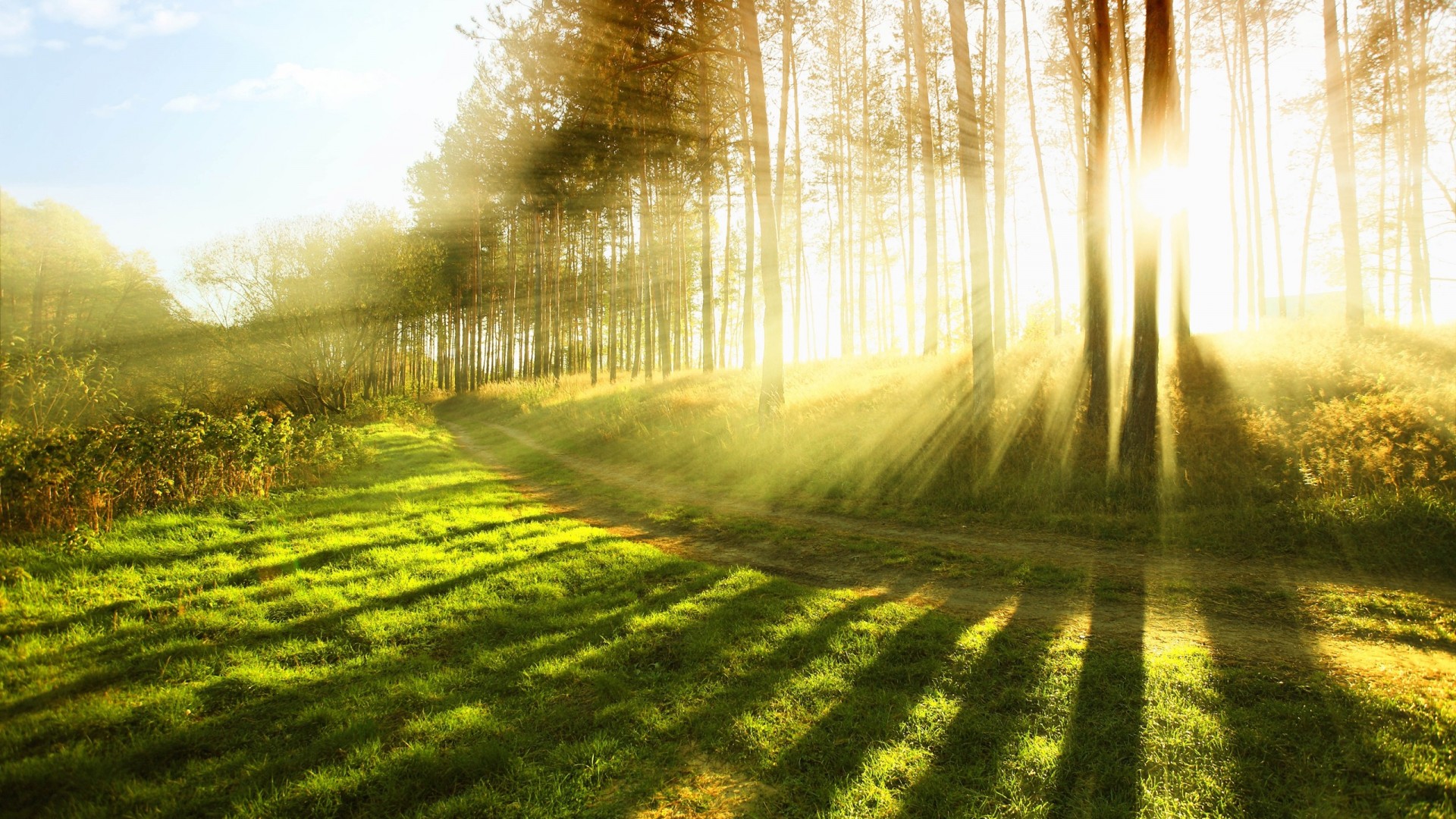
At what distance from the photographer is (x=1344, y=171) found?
46.2 feet

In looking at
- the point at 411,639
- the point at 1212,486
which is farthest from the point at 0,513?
the point at 1212,486

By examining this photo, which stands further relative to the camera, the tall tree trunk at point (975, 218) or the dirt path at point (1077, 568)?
the tall tree trunk at point (975, 218)

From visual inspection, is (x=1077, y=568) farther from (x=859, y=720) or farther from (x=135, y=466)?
(x=135, y=466)

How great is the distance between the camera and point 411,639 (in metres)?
4.92

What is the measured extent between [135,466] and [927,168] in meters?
17.8

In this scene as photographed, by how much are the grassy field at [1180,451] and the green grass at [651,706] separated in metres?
2.28

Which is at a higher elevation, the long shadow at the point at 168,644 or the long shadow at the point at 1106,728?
the long shadow at the point at 168,644

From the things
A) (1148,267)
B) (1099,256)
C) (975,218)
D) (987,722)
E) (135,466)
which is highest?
(975,218)

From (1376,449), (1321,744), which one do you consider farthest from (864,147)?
(1321,744)

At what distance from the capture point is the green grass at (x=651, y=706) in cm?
305

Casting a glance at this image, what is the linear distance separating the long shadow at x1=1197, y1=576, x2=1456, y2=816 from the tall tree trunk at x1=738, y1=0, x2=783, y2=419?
10.8 metres

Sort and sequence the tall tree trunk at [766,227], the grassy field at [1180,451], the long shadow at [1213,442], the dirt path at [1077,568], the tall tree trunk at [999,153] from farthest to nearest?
1. the tall tree trunk at [999,153]
2. the tall tree trunk at [766,227]
3. the long shadow at [1213,442]
4. the grassy field at [1180,451]
5. the dirt path at [1077,568]

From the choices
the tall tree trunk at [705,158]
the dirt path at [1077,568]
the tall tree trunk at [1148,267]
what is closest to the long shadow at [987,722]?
the dirt path at [1077,568]

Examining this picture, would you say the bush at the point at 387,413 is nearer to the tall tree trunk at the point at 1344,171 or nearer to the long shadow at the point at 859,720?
the long shadow at the point at 859,720
